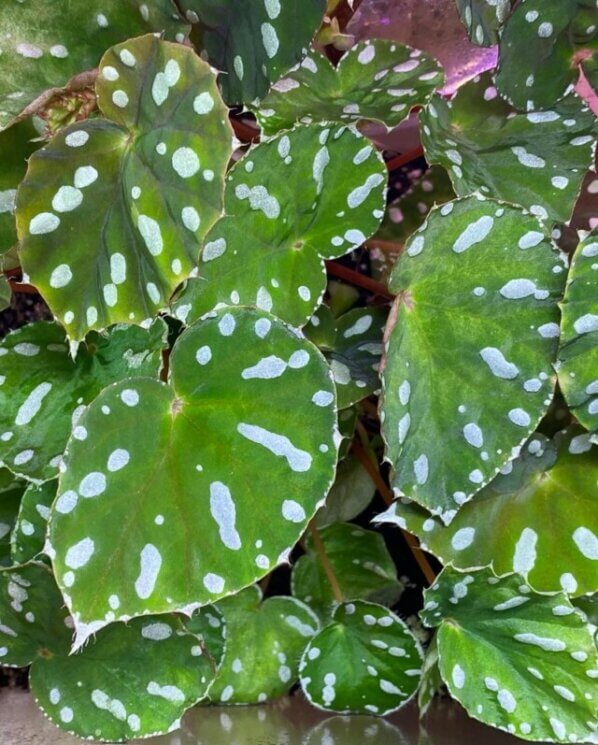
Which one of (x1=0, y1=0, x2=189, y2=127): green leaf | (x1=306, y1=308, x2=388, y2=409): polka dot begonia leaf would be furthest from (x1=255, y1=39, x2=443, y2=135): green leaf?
(x1=306, y1=308, x2=388, y2=409): polka dot begonia leaf

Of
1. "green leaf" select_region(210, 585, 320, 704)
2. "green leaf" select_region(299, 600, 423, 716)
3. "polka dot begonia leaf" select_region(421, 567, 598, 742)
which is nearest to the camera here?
"polka dot begonia leaf" select_region(421, 567, 598, 742)

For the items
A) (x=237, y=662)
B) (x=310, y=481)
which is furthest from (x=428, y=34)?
(x=237, y=662)

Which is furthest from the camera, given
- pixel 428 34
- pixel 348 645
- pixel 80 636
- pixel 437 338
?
pixel 428 34

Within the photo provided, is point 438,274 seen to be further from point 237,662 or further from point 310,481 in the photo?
point 237,662

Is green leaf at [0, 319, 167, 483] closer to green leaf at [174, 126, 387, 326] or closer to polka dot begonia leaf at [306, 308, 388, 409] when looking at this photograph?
green leaf at [174, 126, 387, 326]

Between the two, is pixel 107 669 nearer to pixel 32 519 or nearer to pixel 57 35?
pixel 32 519
